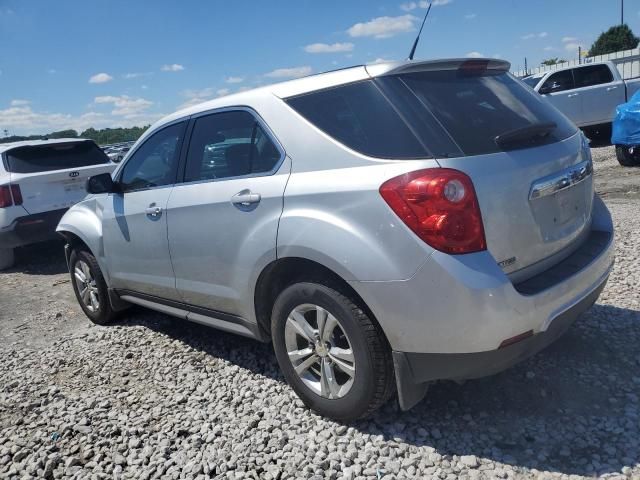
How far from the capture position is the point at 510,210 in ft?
8.02

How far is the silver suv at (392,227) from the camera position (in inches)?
92.9

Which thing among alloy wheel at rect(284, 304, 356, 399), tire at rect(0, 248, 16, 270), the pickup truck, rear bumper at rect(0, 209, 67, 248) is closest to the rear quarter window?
alloy wheel at rect(284, 304, 356, 399)

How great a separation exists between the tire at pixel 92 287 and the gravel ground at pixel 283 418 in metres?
0.50

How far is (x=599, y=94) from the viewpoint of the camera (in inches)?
522

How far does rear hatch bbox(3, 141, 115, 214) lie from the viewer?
735 centimetres

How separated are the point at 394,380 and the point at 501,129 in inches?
52.7

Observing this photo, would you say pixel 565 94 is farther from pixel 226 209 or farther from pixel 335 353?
pixel 335 353

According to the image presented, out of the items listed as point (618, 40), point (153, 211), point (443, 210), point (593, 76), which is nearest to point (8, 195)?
point (153, 211)

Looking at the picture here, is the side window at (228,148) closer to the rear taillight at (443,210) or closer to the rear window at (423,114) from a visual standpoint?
the rear window at (423,114)

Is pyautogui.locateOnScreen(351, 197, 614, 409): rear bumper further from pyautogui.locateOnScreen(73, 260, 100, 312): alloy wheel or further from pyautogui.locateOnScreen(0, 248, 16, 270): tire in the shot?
pyautogui.locateOnScreen(0, 248, 16, 270): tire

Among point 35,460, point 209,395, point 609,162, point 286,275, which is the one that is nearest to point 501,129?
point 286,275

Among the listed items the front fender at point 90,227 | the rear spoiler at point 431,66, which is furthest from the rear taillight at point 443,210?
the front fender at point 90,227

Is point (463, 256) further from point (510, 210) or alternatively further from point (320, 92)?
point (320, 92)

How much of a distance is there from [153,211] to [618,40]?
76.6m
